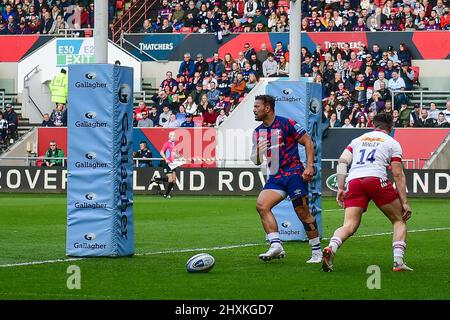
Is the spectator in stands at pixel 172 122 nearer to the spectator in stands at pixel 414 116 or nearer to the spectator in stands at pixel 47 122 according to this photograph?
the spectator in stands at pixel 47 122

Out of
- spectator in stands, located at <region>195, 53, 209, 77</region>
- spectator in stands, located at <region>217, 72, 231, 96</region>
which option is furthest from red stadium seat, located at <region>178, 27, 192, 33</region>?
spectator in stands, located at <region>217, 72, 231, 96</region>

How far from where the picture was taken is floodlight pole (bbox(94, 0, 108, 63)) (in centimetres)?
1633

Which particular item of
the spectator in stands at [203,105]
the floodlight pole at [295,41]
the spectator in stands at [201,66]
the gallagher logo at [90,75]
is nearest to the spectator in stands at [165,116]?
the spectator in stands at [203,105]

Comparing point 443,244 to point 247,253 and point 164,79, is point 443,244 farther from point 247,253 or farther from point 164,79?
point 164,79

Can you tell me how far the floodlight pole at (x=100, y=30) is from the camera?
16328 millimetres

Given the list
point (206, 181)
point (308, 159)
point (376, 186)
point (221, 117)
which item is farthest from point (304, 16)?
point (376, 186)

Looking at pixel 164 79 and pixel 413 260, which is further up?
pixel 164 79

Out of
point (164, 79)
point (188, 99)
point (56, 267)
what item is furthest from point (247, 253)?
point (164, 79)

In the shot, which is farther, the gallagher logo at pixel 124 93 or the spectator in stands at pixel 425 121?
the spectator in stands at pixel 425 121

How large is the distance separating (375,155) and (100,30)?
175 inches

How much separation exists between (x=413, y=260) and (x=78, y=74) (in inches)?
208

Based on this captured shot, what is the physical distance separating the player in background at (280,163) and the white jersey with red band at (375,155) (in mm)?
1114

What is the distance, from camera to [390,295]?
1188cm

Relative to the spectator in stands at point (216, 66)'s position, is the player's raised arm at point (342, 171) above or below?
below
